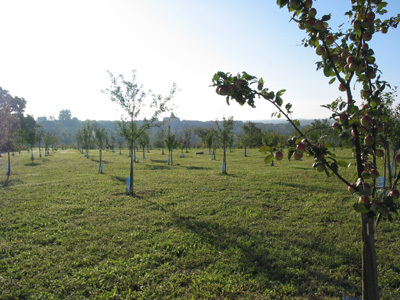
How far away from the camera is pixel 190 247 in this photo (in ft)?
17.1

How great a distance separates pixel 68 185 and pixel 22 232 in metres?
6.14

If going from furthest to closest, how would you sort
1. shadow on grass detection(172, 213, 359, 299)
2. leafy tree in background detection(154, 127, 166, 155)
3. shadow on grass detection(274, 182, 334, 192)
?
1. leafy tree in background detection(154, 127, 166, 155)
2. shadow on grass detection(274, 182, 334, 192)
3. shadow on grass detection(172, 213, 359, 299)

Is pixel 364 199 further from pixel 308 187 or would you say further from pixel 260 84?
pixel 308 187

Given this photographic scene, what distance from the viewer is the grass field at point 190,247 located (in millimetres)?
3883

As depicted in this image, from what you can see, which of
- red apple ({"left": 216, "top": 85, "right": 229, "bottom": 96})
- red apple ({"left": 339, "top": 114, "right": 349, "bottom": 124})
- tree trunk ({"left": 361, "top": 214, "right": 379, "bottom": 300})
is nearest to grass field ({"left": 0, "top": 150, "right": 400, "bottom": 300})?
tree trunk ({"left": 361, "top": 214, "right": 379, "bottom": 300})

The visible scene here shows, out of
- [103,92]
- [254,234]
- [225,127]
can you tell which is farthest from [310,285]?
[225,127]

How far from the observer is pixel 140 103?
10945 millimetres

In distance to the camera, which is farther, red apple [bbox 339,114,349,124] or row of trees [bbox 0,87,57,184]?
row of trees [bbox 0,87,57,184]

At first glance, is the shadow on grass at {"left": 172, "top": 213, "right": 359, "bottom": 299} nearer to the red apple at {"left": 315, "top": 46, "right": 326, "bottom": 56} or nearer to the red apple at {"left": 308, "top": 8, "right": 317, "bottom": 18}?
the red apple at {"left": 315, "top": 46, "right": 326, "bottom": 56}

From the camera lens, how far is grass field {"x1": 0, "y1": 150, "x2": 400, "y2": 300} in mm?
3883

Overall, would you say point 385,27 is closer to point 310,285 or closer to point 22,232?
point 310,285

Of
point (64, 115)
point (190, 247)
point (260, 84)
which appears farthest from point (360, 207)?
point (64, 115)

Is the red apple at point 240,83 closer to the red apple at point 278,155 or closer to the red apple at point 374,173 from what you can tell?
the red apple at point 278,155

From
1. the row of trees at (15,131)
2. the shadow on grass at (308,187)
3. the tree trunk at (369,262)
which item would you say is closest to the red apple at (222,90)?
the tree trunk at (369,262)
